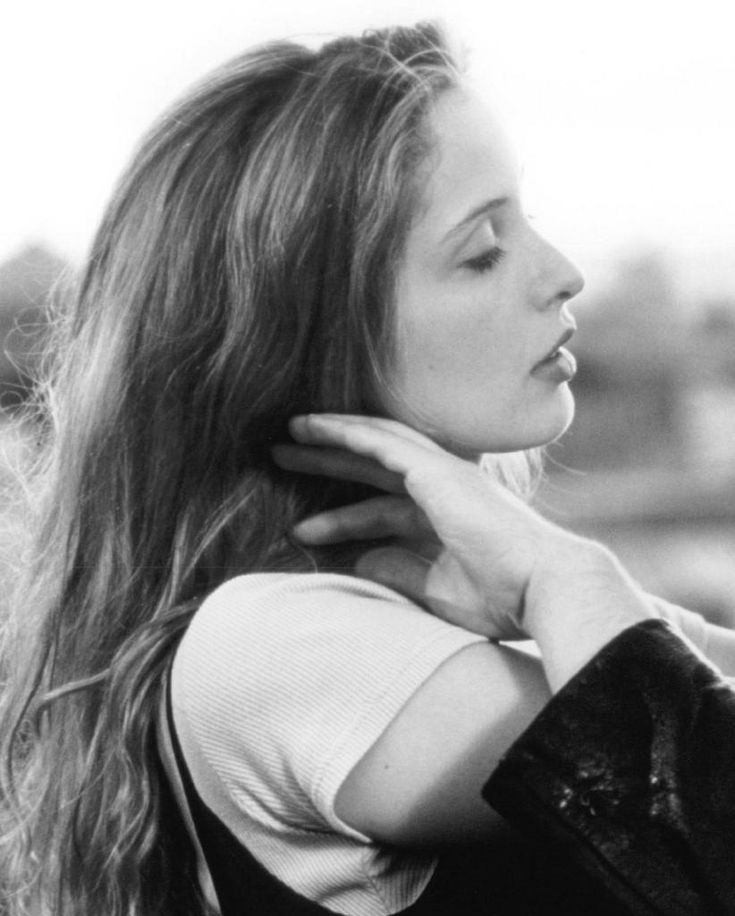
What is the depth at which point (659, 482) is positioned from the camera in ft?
20.3

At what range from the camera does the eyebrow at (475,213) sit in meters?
1.18

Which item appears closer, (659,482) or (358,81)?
(358,81)

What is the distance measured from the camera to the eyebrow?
1.18 m

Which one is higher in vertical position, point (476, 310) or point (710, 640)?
point (476, 310)

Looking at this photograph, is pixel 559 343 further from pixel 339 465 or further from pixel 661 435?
pixel 661 435

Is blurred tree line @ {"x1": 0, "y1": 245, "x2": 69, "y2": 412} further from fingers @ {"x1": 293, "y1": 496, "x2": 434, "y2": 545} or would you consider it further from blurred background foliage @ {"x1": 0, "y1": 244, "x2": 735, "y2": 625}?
blurred background foliage @ {"x1": 0, "y1": 244, "x2": 735, "y2": 625}

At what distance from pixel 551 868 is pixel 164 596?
0.42 metres

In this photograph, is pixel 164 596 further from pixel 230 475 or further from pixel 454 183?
pixel 454 183

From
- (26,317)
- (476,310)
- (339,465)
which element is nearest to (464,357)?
(476,310)

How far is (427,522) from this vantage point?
118 centimetres

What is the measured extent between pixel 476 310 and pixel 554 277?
0.26ft

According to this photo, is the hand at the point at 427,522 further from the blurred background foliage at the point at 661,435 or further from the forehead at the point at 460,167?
the blurred background foliage at the point at 661,435

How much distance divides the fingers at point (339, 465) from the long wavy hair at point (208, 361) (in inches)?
1.0

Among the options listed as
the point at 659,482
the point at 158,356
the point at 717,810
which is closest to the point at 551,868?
the point at 717,810
